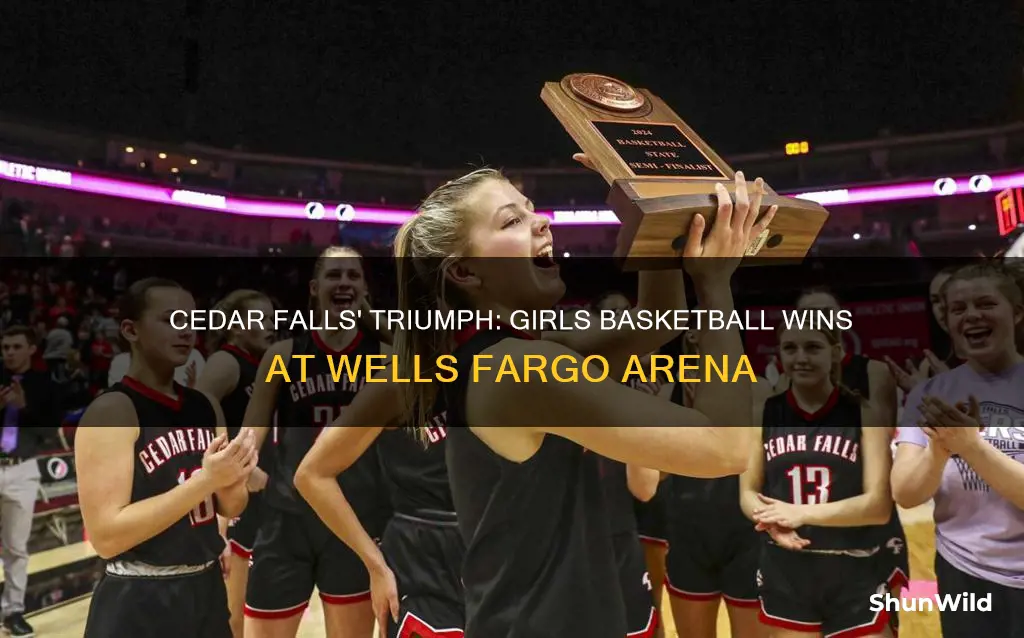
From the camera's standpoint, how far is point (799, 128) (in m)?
16.1

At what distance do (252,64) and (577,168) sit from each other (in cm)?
658

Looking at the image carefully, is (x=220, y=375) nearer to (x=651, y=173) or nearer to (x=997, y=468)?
(x=651, y=173)

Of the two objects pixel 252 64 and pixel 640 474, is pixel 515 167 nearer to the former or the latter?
pixel 252 64

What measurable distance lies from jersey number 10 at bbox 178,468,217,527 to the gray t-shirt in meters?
2.09

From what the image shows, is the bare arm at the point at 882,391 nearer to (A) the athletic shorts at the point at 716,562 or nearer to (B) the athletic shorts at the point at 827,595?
(B) the athletic shorts at the point at 827,595

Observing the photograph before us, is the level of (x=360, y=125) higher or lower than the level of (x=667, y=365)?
higher

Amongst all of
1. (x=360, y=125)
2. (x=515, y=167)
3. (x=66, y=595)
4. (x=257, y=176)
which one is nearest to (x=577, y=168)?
(x=515, y=167)

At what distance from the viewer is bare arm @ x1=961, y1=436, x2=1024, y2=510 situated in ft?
6.64

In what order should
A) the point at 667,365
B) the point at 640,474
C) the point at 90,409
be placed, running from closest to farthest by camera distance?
the point at 90,409 < the point at 640,474 < the point at 667,365

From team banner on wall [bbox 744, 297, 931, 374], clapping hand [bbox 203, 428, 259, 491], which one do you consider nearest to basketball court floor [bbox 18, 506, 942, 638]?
clapping hand [bbox 203, 428, 259, 491]

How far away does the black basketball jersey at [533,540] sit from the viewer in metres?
1.30

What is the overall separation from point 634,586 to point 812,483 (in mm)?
778

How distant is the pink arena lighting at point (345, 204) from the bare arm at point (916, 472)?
34.3 feet

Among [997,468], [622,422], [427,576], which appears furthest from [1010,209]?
[622,422]
